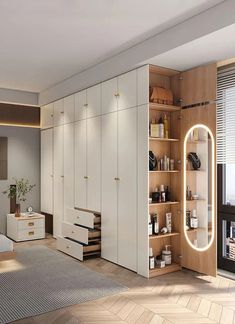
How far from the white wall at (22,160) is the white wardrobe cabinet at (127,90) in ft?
9.17

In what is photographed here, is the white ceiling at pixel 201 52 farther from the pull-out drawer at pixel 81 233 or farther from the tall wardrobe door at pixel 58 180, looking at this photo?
the tall wardrobe door at pixel 58 180

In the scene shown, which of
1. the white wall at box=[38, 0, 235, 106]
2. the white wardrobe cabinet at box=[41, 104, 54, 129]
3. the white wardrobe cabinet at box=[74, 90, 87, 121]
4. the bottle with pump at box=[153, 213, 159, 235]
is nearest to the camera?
the white wall at box=[38, 0, 235, 106]

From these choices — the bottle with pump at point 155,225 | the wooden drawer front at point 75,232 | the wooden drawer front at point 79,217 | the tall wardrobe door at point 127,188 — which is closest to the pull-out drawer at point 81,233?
the wooden drawer front at point 75,232

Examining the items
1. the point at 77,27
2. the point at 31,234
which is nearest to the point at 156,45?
the point at 77,27

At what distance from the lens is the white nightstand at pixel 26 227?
5554 mm

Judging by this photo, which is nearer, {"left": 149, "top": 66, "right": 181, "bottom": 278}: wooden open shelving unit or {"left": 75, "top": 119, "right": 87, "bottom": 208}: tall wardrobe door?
{"left": 149, "top": 66, "right": 181, "bottom": 278}: wooden open shelving unit

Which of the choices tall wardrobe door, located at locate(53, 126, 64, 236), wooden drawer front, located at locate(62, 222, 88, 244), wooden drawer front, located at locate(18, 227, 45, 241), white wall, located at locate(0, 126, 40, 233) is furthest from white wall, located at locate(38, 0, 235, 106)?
wooden drawer front, located at locate(18, 227, 45, 241)

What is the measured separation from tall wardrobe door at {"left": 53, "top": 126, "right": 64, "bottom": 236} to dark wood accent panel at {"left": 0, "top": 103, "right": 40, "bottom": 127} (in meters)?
0.79

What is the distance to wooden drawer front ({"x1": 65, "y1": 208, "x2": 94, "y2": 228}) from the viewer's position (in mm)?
4568

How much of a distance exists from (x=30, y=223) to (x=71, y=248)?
1333 millimetres

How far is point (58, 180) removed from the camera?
579 centimetres

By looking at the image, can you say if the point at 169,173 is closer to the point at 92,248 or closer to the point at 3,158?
the point at 92,248

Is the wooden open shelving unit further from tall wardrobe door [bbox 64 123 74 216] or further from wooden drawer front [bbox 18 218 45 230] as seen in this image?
wooden drawer front [bbox 18 218 45 230]

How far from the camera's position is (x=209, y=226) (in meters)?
3.86
